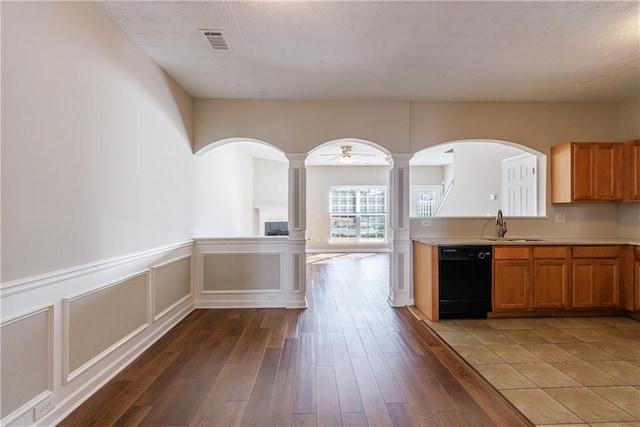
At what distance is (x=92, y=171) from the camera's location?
2479mm

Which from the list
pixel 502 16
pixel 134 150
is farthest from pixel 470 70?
pixel 134 150

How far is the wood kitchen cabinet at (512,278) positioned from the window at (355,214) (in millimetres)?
6798

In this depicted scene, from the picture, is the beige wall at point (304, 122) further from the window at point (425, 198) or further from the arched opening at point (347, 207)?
the window at point (425, 198)

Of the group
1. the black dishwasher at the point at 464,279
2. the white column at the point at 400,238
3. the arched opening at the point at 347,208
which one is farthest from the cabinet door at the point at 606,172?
the arched opening at the point at 347,208

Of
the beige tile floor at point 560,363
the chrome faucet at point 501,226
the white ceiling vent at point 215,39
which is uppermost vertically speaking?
the white ceiling vent at point 215,39

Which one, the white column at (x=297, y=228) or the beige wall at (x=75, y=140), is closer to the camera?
the beige wall at (x=75, y=140)

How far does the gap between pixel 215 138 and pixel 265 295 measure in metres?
2.21

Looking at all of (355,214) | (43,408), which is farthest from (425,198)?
(43,408)

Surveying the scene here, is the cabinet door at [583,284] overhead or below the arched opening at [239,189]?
below

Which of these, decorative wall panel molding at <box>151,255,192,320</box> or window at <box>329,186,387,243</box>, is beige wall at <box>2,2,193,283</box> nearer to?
decorative wall panel molding at <box>151,255,192,320</box>

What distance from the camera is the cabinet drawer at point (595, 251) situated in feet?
13.6

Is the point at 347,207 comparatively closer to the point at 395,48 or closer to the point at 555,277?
the point at 555,277

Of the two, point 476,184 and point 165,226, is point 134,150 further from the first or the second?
point 476,184

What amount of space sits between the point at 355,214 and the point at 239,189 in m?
4.25
